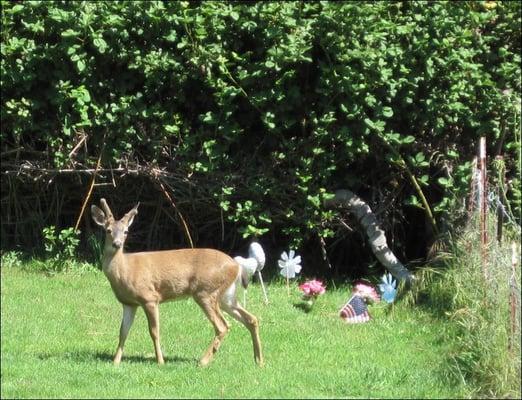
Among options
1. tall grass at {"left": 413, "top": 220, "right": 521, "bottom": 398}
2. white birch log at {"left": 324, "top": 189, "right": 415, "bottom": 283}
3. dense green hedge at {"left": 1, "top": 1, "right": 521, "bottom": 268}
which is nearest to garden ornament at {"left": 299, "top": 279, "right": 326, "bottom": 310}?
dense green hedge at {"left": 1, "top": 1, "right": 521, "bottom": 268}

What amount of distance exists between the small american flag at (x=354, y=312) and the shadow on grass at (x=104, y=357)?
2.23m

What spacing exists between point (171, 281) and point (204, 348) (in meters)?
0.81

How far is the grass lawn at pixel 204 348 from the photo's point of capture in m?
8.34

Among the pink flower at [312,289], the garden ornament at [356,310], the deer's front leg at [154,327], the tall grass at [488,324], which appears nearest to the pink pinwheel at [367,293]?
the garden ornament at [356,310]

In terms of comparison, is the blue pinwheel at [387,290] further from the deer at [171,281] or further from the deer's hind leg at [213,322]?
the deer's hind leg at [213,322]

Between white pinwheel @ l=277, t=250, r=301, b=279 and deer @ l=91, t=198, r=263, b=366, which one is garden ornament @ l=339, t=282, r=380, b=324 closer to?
white pinwheel @ l=277, t=250, r=301, b=279

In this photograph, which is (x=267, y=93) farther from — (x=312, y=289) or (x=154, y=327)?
(x=154, y=327)

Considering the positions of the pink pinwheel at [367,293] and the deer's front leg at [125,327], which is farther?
the pink pinwheel at [367,293]

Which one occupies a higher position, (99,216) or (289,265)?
(99,216)

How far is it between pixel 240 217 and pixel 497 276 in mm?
4112

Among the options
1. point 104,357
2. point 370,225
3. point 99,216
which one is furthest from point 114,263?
point 370,225

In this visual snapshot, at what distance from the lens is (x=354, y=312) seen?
439 inches

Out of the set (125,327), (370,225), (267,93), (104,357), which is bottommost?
(104,357)

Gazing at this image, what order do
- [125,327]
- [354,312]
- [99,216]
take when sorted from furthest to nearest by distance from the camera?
[354,312] < [99,216] < [125,327]
